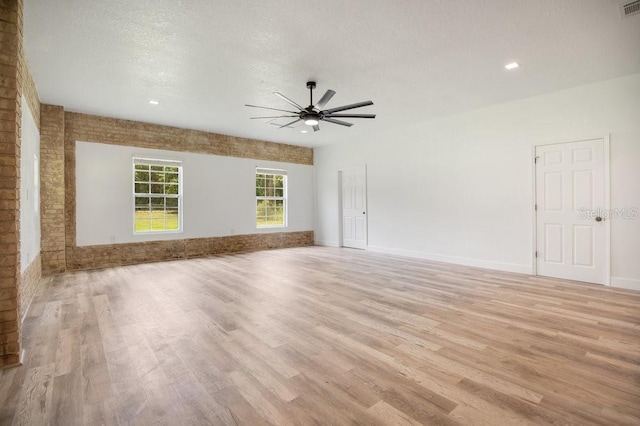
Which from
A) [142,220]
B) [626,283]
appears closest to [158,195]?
[142,220]

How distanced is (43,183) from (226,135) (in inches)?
146

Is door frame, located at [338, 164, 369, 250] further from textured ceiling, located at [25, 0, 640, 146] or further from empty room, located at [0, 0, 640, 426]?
textured ceiling, located at [25, 0, 640, 146]

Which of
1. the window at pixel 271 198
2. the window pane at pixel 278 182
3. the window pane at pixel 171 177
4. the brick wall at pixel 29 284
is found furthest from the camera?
the window pane at pixel 278 182

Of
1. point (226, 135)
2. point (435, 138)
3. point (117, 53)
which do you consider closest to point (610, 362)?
point (435, 138)

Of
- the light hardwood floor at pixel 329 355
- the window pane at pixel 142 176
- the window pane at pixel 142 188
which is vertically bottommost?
the light hardwood floor at pixel 329 355

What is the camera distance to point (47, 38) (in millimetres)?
3271

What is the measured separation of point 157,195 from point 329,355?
19.2ft

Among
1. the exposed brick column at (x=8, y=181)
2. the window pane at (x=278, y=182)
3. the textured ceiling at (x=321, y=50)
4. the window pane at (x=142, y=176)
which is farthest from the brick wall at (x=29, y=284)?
the window pane at (x=278, y=182)

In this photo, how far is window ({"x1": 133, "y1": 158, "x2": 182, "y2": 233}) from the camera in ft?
21.4

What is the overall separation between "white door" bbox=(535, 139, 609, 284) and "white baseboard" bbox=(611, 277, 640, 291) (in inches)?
3.5

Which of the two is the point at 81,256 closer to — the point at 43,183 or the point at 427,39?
A: the point at 43,183

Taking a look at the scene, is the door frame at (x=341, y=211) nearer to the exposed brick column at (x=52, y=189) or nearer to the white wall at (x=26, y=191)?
the exposed brick column at (x=52, y=189)

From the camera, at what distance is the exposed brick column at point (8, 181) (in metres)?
2.30

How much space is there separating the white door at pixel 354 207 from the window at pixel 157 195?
4213mm
